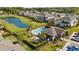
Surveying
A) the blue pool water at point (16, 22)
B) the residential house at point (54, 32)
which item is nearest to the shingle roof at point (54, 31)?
the residential house at point (54, 32)

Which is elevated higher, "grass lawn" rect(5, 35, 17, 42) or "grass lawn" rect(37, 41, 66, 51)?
"grass lawn" rect(5, 35, 17, 42)

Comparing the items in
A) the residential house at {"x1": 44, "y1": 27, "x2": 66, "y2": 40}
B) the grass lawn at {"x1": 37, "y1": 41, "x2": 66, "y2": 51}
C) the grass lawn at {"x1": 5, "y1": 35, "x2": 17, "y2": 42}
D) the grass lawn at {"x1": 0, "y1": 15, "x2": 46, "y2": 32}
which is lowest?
the grass lawn at {"x1": 37, "y1": 41, "x2": 66, "y2": 51}

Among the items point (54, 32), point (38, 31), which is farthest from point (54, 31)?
point (38, 31)

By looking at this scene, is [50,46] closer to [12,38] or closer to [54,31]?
[54,31]

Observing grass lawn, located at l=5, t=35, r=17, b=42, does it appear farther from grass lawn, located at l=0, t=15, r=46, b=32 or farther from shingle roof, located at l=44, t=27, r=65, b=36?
shingle roof, located at l=44, t=27, r=65, b=36

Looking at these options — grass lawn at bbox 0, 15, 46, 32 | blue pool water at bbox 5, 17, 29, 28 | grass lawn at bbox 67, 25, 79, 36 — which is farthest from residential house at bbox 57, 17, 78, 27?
blue pool water at bbox 5, 17, 29, 28

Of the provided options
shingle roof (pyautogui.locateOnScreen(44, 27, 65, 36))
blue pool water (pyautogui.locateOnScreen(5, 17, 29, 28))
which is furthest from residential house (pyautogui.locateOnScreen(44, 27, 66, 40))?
blue pool water (pyautogui.locateOnScreen(5, 17, 29, 28))

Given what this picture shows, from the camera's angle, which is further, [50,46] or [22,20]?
[22,20]

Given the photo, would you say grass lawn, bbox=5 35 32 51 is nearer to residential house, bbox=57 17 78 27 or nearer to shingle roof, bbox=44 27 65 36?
shingle roof, bbox=44 27 65 36

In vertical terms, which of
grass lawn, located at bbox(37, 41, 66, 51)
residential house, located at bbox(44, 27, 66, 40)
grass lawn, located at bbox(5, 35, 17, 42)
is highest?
residential house, located at bbox(44, 27, 66, 40)

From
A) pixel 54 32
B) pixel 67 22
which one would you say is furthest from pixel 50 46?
pixel 67 22

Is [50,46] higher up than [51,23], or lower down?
lower down
